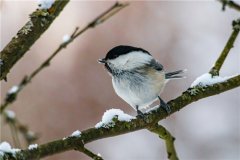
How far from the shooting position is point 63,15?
13.0ft

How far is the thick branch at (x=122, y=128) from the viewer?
3.89ft

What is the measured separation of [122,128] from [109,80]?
2.68 metres

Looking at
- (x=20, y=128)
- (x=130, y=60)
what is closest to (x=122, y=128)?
(x=20, y=128)

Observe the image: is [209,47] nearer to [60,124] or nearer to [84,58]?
[84,58]

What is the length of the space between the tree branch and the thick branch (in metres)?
0.25

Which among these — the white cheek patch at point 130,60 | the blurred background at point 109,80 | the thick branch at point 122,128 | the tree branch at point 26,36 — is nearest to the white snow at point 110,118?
the thick branch at point 122,128

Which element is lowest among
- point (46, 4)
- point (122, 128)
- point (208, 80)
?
point (122, 128)

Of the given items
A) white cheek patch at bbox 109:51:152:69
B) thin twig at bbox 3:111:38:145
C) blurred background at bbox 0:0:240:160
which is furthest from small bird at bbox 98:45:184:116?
blurred background at bbox 0:0:240:160

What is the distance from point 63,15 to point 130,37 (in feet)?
2.39

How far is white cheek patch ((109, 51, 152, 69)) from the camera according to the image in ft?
6.33

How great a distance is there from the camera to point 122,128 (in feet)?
4.71

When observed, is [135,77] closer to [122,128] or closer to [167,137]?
[167,137]

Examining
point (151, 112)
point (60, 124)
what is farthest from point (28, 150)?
point (60, 124)

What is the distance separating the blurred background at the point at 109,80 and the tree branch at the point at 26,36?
2.20 metres
